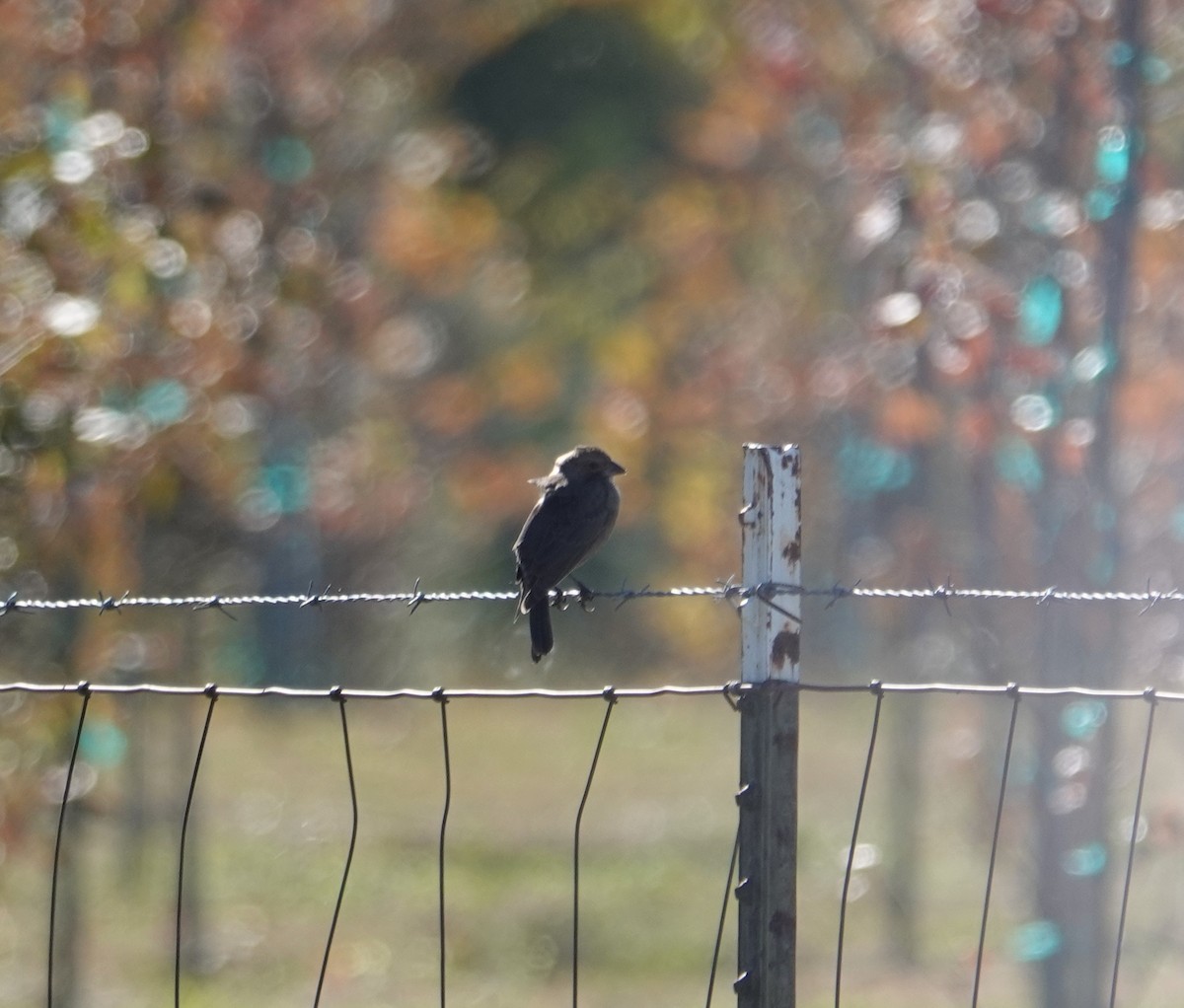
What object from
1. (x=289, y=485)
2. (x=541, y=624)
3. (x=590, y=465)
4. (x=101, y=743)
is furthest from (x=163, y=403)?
(x=289, y=485)

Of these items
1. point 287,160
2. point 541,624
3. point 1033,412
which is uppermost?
point 287,160

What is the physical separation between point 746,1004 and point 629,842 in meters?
9.97

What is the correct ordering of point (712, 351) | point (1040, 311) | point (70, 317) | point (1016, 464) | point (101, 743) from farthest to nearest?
point (712, 351) → point (101, 743) → point (1016, 464) → point (1040, 311) → point (70, 317)

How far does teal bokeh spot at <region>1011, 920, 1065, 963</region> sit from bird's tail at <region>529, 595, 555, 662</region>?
212cm

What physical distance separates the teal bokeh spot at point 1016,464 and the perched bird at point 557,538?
1.49m

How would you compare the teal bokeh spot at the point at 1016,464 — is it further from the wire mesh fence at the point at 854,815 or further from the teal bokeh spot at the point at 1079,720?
the teal bokeh spot at the point at 1079,720

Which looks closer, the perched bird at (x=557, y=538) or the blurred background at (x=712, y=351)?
the perched bird at (x=557, y=538)

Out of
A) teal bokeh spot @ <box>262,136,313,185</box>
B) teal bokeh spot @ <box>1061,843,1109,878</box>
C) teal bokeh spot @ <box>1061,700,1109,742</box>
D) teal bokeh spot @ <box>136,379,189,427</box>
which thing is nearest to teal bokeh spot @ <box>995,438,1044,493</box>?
teal bokeh spot @ <box>1061,700,1109,742</box>

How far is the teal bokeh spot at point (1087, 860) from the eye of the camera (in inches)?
250

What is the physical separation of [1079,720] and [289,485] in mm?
7887

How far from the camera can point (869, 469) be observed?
31.4 ft

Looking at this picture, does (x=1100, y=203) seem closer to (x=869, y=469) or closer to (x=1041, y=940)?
(x=1041, y=940)

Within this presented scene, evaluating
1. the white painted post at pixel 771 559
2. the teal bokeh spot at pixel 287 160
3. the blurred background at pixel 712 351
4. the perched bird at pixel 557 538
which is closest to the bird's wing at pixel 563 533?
the perched bird at pixel 557 538

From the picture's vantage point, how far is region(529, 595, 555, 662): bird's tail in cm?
598
